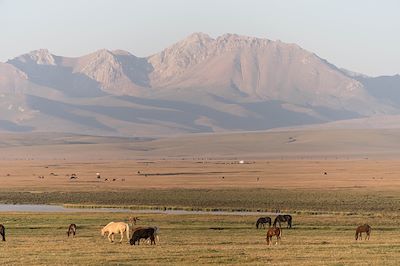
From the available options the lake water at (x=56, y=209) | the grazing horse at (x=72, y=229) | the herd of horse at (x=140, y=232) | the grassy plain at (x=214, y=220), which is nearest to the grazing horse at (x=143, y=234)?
the herd of horse at (x=140, y=232)

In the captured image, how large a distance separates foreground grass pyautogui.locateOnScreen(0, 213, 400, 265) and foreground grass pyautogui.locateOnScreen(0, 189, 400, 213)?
1165 centimetres

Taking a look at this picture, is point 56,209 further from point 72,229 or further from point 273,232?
point 273,232

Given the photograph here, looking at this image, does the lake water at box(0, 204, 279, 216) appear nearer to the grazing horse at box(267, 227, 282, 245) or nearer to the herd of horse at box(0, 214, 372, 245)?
the herd of horse at box(0, 214, 372, 245)

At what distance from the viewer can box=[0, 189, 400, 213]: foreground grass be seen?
60.5 m

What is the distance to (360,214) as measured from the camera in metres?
52.8

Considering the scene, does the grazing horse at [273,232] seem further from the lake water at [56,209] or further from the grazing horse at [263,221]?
the lake water at [56,209]

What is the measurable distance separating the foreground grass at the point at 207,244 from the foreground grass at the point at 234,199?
11648mm

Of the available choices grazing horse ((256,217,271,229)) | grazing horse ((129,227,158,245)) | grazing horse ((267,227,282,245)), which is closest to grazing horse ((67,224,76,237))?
grazing horse ((129,227,158,245))

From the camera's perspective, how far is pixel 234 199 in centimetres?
6812

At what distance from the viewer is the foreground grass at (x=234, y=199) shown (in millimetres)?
60488

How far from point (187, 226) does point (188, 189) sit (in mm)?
37822

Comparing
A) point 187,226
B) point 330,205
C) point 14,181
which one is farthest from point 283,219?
point 14,181

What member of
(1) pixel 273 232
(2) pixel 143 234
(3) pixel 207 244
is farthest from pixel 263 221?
(2) pixel 143 234

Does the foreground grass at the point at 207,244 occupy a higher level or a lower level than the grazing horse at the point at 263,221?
lower
